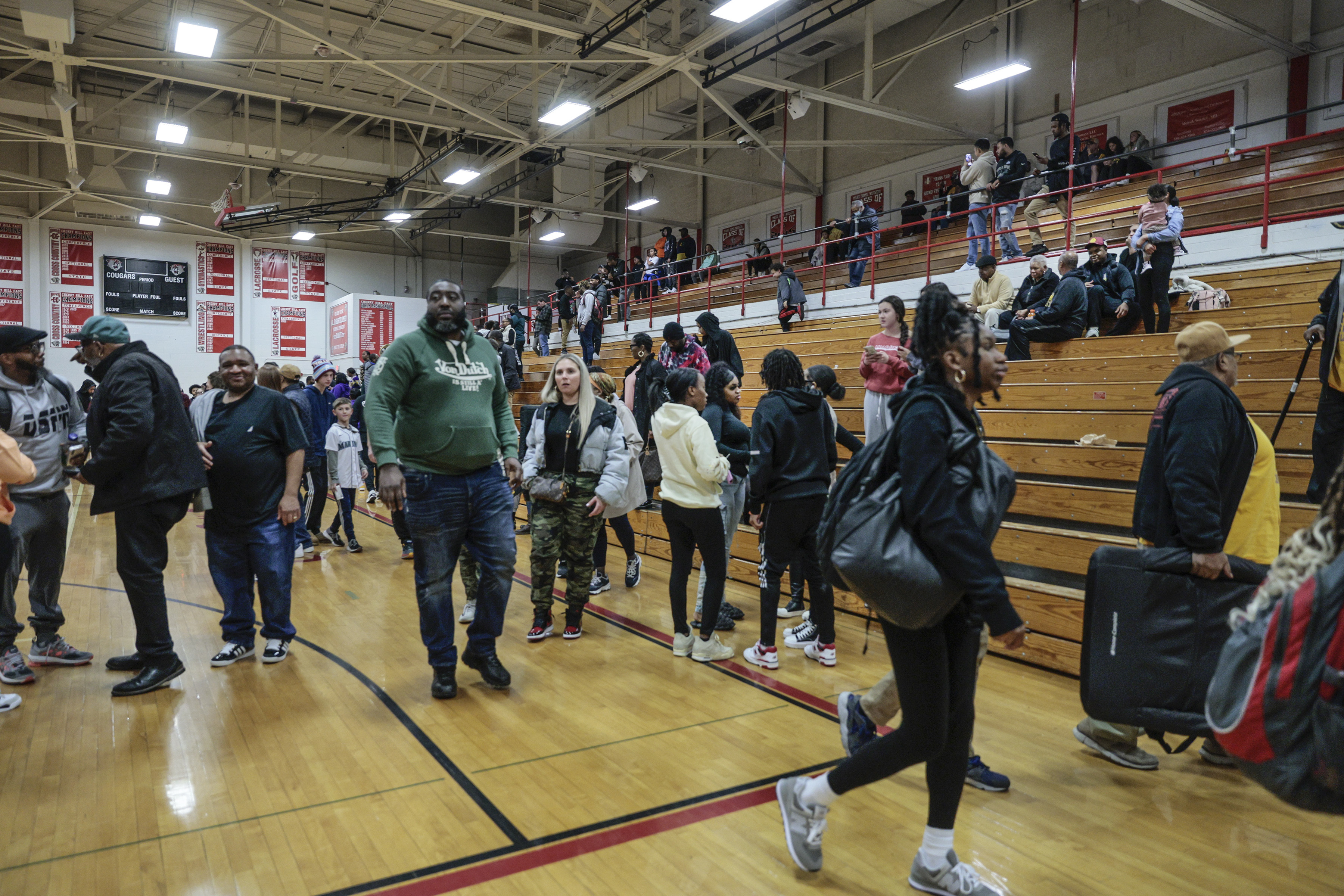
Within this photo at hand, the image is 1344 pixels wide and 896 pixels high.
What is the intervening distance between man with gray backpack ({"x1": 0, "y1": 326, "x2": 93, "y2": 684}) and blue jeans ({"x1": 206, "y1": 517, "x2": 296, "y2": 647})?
681 millimetres

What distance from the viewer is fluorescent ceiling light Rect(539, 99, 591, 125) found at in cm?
1143

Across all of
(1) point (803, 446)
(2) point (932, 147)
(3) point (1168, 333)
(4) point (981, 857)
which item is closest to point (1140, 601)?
(4) point (981, 857)

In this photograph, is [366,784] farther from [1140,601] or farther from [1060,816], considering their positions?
[1140,601]

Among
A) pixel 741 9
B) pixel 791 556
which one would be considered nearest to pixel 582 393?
pixel 791 556

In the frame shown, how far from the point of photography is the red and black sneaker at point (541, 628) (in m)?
4.81

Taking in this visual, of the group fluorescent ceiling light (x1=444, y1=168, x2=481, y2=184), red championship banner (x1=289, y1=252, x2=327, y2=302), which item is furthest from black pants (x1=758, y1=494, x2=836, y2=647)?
red championship banner (x1=289, y1=252, x2=327, y2=302)

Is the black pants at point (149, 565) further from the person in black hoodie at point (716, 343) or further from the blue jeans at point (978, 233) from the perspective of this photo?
the blue jeans at point (978, 233)

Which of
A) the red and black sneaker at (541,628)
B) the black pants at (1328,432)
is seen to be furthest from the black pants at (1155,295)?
the red and black sneaker at (541,628)

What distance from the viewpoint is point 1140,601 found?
9.22ft

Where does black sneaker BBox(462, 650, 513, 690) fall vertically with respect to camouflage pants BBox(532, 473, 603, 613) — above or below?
below

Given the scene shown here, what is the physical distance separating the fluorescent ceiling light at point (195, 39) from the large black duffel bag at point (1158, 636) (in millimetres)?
10115

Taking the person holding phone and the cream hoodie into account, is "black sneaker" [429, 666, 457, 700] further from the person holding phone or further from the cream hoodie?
the person holding phone

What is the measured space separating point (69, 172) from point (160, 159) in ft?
15.1

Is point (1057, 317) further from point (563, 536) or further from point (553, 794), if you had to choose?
point (553, 794)
